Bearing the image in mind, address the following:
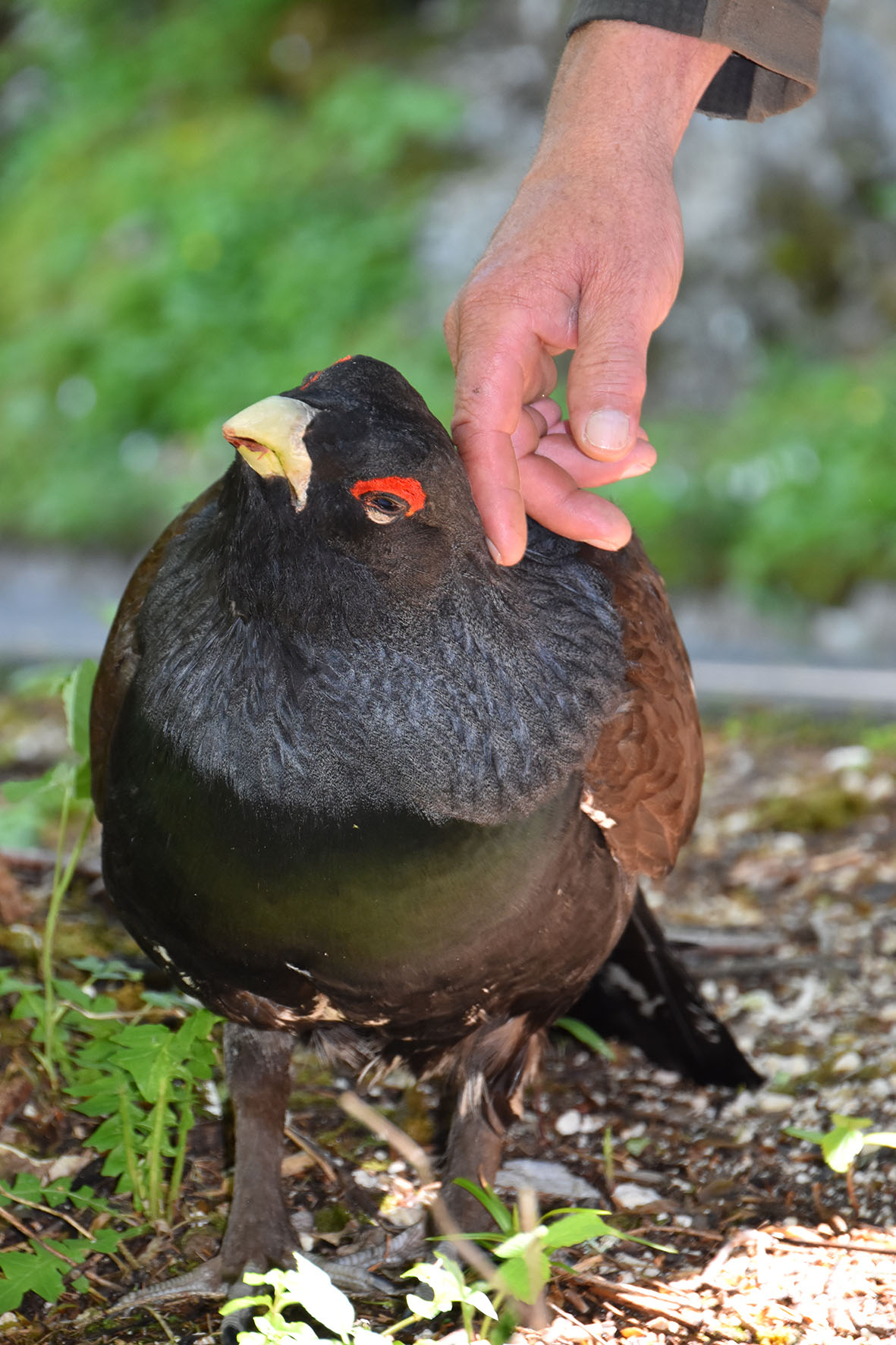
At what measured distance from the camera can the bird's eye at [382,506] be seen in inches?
74.7

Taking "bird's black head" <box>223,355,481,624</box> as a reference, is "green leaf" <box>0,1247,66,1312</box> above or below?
below

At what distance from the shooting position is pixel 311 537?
1903 millimetres

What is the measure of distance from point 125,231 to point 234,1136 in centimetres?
860

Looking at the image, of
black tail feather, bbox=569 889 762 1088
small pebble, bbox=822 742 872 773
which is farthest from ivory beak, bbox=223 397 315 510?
small pebble, bbox=822 742 872 773

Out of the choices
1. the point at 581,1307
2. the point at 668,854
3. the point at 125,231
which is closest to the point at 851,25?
the point at 125,231

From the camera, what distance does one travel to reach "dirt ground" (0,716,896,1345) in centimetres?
215

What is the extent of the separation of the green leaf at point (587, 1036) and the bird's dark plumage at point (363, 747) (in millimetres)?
740

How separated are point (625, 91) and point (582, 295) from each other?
0.49 meters

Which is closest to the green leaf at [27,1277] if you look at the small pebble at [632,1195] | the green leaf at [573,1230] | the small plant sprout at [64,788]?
the small plant sprout at [64,788]

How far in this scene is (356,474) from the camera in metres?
1.88

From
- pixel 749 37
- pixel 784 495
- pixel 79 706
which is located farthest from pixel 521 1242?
pixel 784 495

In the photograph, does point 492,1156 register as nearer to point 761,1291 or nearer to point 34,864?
point 761,1291

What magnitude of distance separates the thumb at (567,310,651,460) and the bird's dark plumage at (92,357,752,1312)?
23 centimetres

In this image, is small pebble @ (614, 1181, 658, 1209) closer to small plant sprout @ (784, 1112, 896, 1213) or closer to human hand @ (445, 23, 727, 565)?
small plant sprout @ (784, 1112, 896, 1213)
